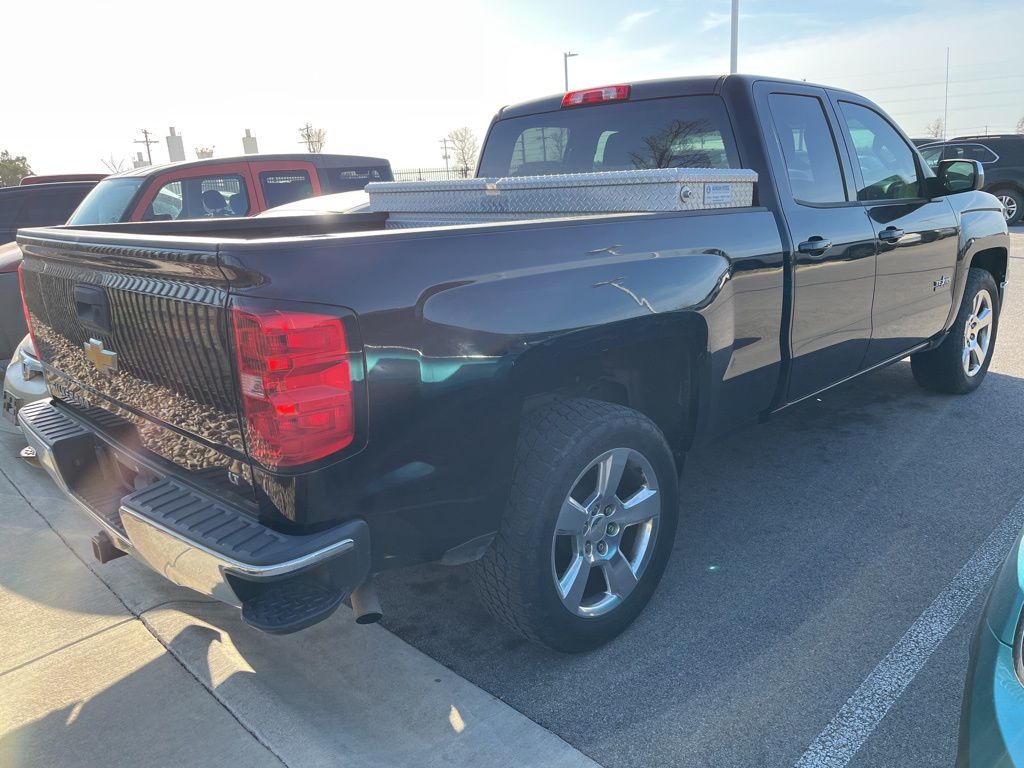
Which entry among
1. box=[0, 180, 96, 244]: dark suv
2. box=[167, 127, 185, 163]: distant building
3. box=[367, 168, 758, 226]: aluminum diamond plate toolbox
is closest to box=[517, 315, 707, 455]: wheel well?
box=[367, 168, 758, 226]: aluminum diamond plate toolbox

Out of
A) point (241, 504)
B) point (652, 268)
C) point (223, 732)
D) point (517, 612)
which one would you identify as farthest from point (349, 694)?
point (652, 268)

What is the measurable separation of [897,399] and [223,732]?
4.78 m

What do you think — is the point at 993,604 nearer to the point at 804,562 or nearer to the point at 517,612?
the point at 517,612

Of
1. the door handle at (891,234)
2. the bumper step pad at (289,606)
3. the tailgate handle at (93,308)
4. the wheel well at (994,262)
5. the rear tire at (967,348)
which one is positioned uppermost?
the tailgate handle at (93,308)

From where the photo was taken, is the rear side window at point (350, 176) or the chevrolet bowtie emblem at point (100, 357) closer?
the chevrolet bowtie emblem at point (100, 357)

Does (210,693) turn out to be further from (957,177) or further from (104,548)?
(957,177)

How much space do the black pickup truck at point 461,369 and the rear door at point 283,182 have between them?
138 inches

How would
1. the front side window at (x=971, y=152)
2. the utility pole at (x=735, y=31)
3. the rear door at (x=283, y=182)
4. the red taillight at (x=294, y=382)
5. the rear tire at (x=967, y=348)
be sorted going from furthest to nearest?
1. the utility pole at (x=735, y=31)
2. the front side window at (x=971, y=152)
3. the rear door at (x=283, y=182)
4. the rear tire at (x=967, y=348)
5. the red taillight at (x=294, y=382)

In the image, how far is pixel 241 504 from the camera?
2.14 meters

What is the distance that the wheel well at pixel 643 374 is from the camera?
8.32ft

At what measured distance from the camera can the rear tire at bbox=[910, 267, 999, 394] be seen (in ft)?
17.0

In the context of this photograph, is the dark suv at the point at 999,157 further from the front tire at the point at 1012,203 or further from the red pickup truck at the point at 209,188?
the red pickup truck at the point at 209,188

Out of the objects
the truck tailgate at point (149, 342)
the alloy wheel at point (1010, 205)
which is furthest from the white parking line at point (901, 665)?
the alloy wheel at point (1010, 205)

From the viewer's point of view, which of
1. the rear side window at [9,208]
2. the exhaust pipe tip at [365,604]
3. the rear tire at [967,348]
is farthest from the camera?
the rear side window at [9,208]
